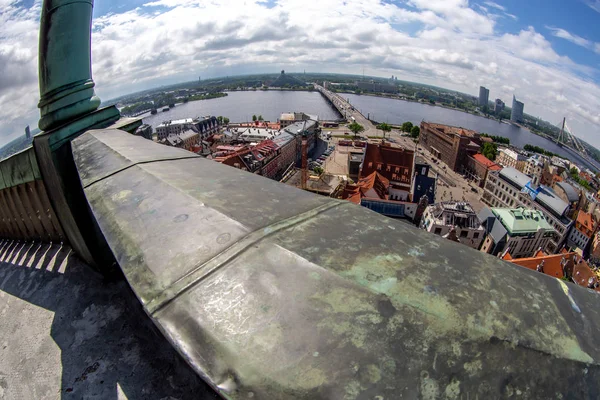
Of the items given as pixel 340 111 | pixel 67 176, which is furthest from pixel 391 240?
pixel 340 111

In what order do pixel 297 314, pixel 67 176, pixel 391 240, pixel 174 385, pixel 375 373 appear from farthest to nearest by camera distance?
pixel 67 176 < pixel 174 385 < pixel 391 240 < pixel 297 314 < pixel 375 373

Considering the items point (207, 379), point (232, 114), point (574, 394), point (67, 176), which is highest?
point (574, 394)

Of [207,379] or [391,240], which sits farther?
[391,240]

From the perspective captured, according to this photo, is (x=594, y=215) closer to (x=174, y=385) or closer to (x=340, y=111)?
(x=174, y=385)

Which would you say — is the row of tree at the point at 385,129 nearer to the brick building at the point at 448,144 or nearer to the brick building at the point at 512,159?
the brick building at the point at 448,144

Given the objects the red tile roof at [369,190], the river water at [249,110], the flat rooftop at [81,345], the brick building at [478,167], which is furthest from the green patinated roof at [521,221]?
the river water at [249,110]

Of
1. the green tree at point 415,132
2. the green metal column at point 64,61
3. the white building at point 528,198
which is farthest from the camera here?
the green tree at point 415,132

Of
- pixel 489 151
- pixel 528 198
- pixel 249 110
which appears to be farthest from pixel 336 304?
pixel 249 110
